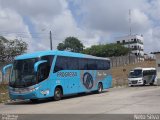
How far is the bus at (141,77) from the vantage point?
51812 mm

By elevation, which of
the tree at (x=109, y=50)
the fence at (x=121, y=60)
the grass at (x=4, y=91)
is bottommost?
the grass at (x=4, y=91)

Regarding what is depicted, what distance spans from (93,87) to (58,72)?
7.20 metres

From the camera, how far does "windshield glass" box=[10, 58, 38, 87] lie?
83.0 feet

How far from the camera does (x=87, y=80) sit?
32812mm

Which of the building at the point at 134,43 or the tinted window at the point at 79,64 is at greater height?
the building at the point at 134,43

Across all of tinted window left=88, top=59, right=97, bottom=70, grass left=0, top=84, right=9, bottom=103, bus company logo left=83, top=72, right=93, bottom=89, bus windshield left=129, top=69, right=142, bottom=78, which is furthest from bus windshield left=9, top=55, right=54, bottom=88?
bus windshield left=129, top=69, right=142, bottom=78

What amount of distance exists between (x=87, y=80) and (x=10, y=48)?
29565 mm

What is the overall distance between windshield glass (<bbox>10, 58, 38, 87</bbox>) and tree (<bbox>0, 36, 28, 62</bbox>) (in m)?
33.5

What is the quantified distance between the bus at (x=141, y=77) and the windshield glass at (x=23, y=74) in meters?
28.0

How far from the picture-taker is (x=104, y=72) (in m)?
36.8

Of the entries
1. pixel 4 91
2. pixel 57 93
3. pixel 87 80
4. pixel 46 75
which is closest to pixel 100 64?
pixel 87 80

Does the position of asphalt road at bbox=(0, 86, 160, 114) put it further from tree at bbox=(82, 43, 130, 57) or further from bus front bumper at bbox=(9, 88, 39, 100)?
tree at bbox=(82, 43, 130, 57)

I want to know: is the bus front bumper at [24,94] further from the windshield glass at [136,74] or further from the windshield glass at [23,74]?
the windshield glass at [136,74]

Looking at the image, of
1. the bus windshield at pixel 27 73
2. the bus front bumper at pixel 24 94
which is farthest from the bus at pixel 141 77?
the bus front bumper at pixel 24 94
